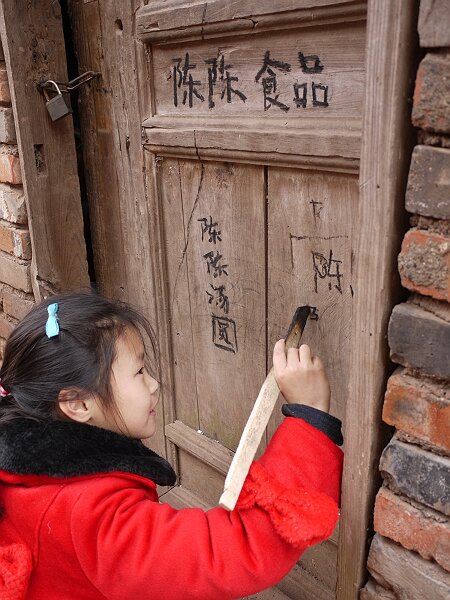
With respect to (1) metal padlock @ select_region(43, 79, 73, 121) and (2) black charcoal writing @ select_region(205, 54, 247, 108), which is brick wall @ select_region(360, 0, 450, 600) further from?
(1) metal padlock @ select_region(43, 79, 73, 121)

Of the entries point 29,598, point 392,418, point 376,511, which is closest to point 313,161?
point 392,418

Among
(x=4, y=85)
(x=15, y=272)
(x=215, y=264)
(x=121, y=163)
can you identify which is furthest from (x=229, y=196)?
(x=15, y=272)

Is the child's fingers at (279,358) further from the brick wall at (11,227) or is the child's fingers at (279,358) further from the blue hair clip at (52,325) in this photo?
the brick wall at (11,227)

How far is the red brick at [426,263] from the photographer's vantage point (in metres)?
0.74

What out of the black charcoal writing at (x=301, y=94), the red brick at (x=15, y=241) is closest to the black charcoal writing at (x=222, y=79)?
the black charcoal writing at (x=301, y=94)

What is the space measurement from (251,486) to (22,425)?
1.35ft

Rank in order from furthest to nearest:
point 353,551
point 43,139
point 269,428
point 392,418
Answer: point 43,139 < point 269,428 < point 353,551 < point 392,418

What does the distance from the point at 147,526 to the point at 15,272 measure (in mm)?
1176

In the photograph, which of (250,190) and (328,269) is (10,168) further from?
(328,269)

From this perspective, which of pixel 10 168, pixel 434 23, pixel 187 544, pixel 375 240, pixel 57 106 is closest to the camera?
pixel 434 23

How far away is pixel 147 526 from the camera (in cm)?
93

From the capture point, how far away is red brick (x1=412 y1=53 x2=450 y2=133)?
68cm

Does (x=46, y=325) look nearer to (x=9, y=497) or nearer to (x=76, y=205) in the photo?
(x=9, y=497)

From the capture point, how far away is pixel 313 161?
109 cm
